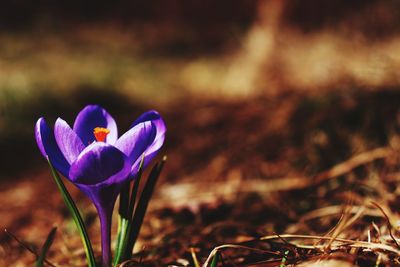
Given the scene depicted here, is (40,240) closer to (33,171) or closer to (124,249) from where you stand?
(124,249)

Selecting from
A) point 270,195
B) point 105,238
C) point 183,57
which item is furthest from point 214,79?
point 105,238

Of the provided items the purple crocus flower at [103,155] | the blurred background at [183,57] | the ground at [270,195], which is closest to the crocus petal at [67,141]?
the purple crocus flower at [103,155]

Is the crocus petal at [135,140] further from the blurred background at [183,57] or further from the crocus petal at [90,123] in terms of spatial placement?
the blurred background at [183,57]

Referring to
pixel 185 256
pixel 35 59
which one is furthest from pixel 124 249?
pixel 35 59

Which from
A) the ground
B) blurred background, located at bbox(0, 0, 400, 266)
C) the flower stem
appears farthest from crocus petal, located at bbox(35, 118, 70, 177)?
blurred background, located at bbox(0, 0, 400, 266)

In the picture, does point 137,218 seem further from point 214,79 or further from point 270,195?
point 214,79

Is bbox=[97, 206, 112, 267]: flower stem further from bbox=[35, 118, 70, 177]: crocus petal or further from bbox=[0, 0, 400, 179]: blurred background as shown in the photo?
bbox=[0, 0, 400, 179]: blurred background
